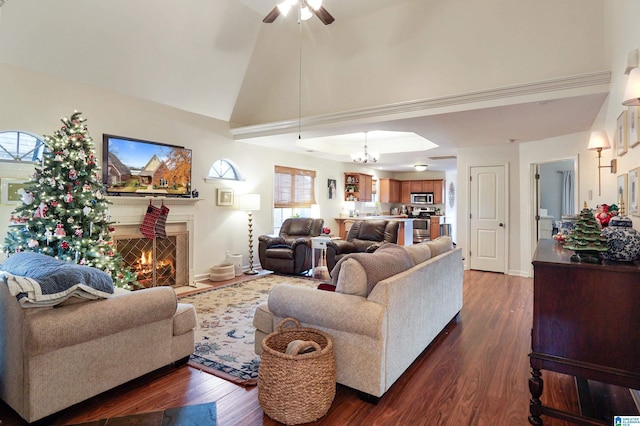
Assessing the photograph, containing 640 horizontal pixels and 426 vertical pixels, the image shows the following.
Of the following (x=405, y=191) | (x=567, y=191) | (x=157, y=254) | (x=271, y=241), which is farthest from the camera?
(x=405, y=191)

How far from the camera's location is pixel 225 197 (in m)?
5.96

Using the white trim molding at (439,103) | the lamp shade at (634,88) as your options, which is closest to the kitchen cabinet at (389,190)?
the white trim molding at (439,103)

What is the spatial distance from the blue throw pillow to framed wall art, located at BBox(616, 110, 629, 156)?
3.88 meters

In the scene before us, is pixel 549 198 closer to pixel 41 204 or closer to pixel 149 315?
pixel 149 315

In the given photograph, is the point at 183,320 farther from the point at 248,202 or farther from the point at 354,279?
the point at 248,202

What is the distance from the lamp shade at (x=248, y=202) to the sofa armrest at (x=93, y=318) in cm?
360

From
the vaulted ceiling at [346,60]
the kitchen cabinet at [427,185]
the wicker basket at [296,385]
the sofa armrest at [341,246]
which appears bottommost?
the wicker basket at [296,385]

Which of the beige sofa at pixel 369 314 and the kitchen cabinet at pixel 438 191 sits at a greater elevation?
the kitchen cabinet at pixel 438 191

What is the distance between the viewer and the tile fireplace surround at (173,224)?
14.8 feet

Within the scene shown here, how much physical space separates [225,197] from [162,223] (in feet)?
4.37

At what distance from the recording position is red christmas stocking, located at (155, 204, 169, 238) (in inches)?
189

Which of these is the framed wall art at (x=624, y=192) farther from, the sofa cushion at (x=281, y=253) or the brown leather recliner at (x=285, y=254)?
the sofa cushion at (x=281, y=253)

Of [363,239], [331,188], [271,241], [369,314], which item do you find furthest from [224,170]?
[369,314]

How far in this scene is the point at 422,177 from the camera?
1164cm
